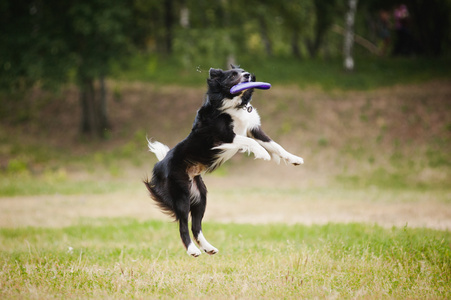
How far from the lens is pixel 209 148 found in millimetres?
5738

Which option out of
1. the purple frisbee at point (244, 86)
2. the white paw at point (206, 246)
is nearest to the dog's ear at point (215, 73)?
the purple frisbee at point (244, 86)

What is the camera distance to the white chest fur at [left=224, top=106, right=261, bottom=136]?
5770 mm

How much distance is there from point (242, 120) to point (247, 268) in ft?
5.59

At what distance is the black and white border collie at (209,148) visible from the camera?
18.7ft

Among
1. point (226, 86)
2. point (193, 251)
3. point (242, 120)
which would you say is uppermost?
point (226, 86)

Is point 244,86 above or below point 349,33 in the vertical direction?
below

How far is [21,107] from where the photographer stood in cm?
2530

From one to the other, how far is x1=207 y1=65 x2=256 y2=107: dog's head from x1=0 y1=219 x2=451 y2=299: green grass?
191cm

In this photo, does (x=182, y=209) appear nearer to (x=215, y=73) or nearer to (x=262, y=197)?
(x=215, y=73)

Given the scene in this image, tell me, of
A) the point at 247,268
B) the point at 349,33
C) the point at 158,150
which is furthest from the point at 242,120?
the point at 349,33

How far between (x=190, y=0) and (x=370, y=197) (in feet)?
48.5

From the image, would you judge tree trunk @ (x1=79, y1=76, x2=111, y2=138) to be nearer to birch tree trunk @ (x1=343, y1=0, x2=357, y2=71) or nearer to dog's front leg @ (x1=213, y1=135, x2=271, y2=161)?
birch tree trunk @ (x1=343, y1=0, x2=357, y2=71)

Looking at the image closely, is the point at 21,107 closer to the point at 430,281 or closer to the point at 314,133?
the point at 314,133

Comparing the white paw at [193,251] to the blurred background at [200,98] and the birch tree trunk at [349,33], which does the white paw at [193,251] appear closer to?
the blurred background at [200,98]
